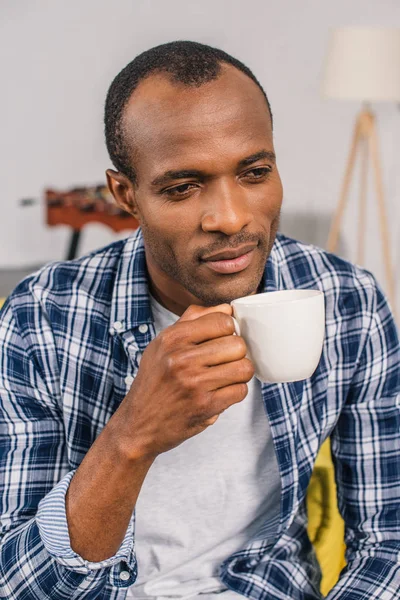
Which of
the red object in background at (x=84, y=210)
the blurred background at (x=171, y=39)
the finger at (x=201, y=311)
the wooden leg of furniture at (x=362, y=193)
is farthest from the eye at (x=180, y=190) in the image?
the blurred background at (x=171, y=39)

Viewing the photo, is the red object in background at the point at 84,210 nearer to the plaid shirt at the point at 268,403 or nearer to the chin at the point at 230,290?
the plaid shirt at the point at 268,403

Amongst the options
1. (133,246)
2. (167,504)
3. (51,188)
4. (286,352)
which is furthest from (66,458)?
(51,188)

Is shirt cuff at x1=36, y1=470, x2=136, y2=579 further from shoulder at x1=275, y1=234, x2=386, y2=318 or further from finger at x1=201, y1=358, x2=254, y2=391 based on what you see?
shoulder at x1=275, y1=234, x2=386, y2=318

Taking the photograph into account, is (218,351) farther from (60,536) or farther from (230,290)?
(60,536)

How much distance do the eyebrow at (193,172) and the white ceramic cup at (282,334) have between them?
230mm

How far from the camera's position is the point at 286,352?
0.79 meters

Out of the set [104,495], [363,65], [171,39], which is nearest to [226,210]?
[104,495]

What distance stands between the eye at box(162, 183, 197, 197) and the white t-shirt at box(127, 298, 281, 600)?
1.04ft

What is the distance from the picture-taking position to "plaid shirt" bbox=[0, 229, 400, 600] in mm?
1059

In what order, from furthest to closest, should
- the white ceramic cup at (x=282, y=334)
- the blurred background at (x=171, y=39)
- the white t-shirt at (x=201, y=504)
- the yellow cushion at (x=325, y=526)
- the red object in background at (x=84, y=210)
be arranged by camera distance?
1. the blurred background at (x=171, y=39)
2. the red object in background at (x=84, y=210)
3. the yellow cushion at (x=325, y=526)
4. the white t-shirt at (x=201, y=504)
5. the white ceramic cup at (x=282, y=334)

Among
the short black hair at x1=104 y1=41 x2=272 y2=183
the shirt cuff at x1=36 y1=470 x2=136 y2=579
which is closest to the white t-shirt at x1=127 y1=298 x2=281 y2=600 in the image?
the shirt cuff at x1=36 y1=470 x2=136 y2=579

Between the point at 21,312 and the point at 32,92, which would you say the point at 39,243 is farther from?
the point at 21,312

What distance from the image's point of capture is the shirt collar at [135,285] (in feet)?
3.67

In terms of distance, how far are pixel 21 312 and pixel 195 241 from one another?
1.03 ft
